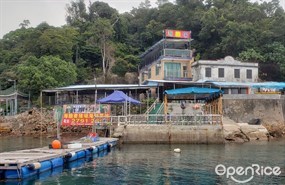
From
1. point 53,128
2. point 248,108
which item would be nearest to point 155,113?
point 248,108

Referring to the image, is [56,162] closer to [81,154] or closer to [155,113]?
[81,154]

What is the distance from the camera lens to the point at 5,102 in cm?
5256

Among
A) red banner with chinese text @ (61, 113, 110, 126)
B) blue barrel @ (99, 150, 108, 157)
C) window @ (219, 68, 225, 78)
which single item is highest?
window @ (219, 68, 225, 78)

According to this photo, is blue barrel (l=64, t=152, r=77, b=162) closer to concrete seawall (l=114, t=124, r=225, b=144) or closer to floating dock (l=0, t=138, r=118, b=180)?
floating dock (l=0, t=138, r=118, b=180)

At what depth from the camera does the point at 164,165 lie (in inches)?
823

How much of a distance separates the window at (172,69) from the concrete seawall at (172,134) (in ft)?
63.7

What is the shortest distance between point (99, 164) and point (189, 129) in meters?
11.1

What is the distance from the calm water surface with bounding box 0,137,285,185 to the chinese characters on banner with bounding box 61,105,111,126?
800 cm

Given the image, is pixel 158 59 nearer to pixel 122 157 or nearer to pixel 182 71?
pixel 182 71

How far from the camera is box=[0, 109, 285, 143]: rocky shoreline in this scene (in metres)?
33.6

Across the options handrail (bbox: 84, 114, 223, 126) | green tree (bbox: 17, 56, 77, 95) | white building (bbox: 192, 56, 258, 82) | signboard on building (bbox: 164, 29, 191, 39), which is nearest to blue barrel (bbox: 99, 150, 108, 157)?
handrail (bbox: 84, 114, 223, 126)

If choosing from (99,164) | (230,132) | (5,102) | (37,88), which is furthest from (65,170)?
(5,102)

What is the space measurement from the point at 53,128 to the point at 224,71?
71.2ft

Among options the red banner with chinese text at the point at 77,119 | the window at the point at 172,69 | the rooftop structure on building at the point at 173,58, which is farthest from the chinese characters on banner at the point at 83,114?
the window at the point at 172,69
